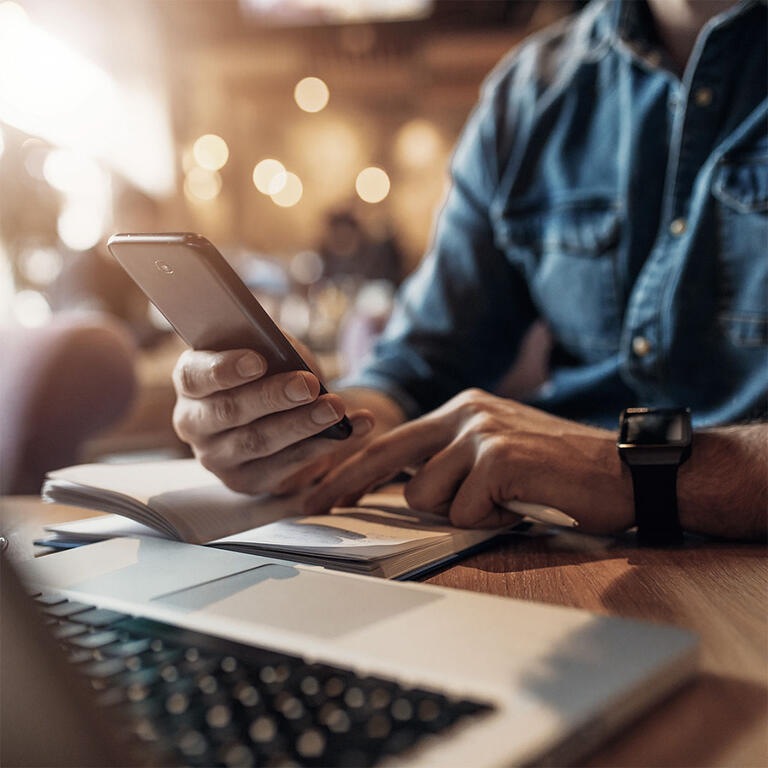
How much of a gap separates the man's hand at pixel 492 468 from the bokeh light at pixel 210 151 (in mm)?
7072

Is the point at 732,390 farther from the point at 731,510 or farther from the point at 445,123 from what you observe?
the point at 445,123

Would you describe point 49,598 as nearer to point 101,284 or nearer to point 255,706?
point 255,706

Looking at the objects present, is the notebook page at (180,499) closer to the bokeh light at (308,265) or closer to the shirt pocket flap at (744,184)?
the shirt pocket flap at (744,184)

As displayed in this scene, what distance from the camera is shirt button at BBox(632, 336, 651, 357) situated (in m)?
0.91

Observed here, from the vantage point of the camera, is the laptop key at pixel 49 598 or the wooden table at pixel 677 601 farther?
the laptop key at pixel 49 598

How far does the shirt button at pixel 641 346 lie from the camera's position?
35.7 inches

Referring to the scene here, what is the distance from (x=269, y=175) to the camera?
9406 millimetres

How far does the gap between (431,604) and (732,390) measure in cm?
61

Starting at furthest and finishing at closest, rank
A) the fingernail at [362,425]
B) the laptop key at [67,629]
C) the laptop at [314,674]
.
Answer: the fingernail at [362,425], the laptop key at [67,629], the laptop at [314,674]

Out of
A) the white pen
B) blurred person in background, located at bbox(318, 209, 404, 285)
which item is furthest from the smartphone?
blurred person in background, located at bbox(318, 209, 404, 285)

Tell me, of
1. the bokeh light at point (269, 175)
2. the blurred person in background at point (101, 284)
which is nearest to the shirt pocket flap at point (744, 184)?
the blurred person in background at point (101, 284)

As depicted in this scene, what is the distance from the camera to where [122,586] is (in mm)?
436

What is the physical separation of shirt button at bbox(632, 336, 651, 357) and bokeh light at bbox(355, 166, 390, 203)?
8.75m

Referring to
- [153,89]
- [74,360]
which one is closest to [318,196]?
[153,89]
